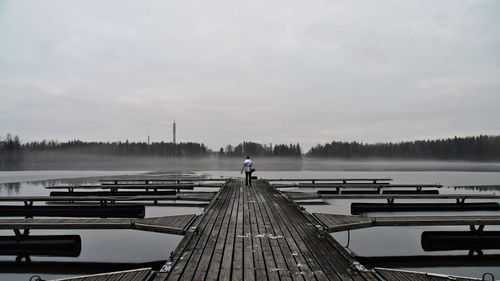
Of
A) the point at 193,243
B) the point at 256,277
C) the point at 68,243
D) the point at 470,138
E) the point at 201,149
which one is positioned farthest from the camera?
the point at 201,149

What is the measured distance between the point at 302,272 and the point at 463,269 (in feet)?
18.8

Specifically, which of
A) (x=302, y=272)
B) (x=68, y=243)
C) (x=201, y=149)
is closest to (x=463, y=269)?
(x=302, y=272)

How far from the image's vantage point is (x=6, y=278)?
26.9 ft

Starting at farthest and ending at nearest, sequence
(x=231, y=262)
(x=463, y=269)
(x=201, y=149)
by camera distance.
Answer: (x=201, y=149) → (x=463, y=269) → (x=231, y=262)

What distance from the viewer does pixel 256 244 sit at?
22.4 ft

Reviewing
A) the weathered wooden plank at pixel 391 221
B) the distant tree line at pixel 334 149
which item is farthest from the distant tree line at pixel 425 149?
the weathered wooden plank at pixel 391 221

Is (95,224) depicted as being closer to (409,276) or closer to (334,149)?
(409,276)

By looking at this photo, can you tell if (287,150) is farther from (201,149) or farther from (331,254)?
(331,254)

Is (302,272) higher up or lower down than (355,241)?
higher up

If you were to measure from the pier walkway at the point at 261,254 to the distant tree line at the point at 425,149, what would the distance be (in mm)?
124142

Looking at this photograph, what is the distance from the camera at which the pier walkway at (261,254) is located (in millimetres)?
5203

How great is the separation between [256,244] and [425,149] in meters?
135

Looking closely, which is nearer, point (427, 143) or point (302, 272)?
point (302, 272)

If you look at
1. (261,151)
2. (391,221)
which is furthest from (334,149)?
(391,221)
